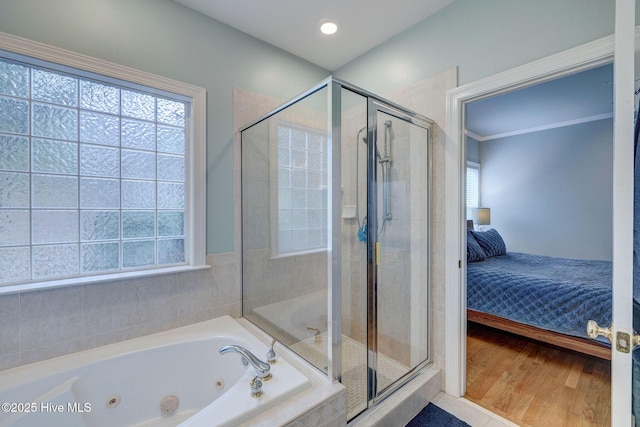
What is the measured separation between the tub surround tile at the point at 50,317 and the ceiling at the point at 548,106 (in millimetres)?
3876

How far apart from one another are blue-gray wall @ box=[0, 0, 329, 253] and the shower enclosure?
0.20 metres

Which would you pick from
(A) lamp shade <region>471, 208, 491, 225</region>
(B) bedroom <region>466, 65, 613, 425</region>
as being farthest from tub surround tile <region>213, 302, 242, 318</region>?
(A) lamp shade <region>471, 208, 491, 225</region>

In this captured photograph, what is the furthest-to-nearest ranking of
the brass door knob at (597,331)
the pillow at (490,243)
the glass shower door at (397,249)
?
the pillow at (490,243), the glass shower door at (397,249), the brass door knob at (597,331)

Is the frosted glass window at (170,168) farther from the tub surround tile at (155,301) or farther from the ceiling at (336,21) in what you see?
the ceiling at (336,21)

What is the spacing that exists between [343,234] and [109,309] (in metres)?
1.49

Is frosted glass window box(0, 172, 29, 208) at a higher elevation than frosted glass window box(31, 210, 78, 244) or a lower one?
higher

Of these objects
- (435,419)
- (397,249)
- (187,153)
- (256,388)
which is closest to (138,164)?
(187,153)

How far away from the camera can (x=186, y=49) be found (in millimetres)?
1934

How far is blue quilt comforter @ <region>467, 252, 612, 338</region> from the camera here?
2.22 m

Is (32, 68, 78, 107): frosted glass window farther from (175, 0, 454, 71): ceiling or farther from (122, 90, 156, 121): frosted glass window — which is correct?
(175, 0, 454, 71): ceiling

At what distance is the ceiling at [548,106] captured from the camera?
3068mm

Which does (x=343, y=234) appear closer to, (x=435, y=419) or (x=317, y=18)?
(x=435, y=419)

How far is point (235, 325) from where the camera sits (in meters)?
1.96

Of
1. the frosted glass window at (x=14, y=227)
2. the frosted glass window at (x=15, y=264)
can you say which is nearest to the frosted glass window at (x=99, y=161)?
the frosted glass window at (x=14, y=227)
